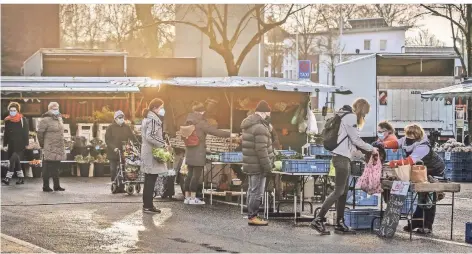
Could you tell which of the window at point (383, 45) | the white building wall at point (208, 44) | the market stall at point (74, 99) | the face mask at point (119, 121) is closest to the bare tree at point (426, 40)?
the window at point (383, 45)

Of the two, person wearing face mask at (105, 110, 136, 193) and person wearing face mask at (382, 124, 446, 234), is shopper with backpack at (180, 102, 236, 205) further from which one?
person wearing face mask at (382, 124, 446, 234)

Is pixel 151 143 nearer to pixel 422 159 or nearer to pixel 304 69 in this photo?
pixel 422 159

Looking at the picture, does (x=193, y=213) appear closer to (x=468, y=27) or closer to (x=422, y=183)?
(x=422, y=183)

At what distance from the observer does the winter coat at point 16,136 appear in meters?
23.5

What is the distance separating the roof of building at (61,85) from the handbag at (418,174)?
52.2 ft

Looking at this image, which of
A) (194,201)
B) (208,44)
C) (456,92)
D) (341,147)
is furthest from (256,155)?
(208,44)

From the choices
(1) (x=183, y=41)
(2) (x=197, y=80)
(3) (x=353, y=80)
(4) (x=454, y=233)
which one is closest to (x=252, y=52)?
(1) (x=183, y=41)

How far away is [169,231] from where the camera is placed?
48.1 feet

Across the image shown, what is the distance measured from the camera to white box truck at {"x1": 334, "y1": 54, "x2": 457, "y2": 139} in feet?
109

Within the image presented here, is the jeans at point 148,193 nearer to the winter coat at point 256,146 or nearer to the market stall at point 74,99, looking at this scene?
the winter coat at point 256,146

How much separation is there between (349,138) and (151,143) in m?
4.08

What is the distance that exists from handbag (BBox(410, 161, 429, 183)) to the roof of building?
15905mm

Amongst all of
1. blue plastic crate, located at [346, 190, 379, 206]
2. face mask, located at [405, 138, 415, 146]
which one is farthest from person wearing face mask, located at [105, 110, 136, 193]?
face mask, located at [405, 138, 415, 146]

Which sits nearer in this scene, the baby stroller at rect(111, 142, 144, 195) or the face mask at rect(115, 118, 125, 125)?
the baby stroller at rect(111, 142, 144, 195)
